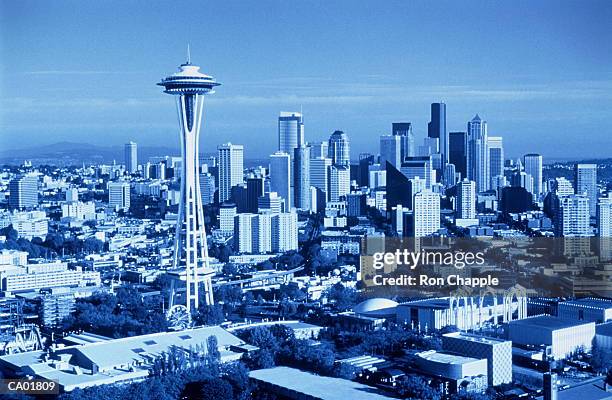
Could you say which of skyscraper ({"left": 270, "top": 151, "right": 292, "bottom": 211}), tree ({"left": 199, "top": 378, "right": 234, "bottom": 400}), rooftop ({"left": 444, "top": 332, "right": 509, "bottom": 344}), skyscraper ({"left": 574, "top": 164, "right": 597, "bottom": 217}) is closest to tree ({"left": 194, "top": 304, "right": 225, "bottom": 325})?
rooftop ({"left": 444, "top": 332, "right": 509, "bottom": 344})

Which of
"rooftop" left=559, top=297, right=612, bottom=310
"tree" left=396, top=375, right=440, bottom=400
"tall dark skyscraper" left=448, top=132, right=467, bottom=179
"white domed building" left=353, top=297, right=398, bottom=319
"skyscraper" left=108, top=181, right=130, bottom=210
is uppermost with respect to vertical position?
"tall dark skyscraper" left=448, top=132, right=467, bottom=179

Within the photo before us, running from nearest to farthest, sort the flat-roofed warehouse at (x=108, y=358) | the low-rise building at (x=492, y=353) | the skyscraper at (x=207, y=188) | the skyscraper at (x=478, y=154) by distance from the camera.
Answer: the flat-roofed warehouse at (x=108, y=358) → the low-rise building at (x=492, y=353) → the skyscraper at (x=207, y=188) → the skyscraper at (x=478, y=154)

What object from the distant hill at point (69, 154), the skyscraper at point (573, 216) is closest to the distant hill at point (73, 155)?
the distant hill at point (69, 154)

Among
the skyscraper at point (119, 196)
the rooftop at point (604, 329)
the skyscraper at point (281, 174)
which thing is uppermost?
the skyscraper at point (281, 174)

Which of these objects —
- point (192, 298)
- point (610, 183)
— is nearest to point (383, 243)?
point (192, 298)

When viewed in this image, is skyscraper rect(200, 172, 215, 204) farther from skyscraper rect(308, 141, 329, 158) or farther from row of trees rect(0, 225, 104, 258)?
row of trees rect(0, 225, 104, 258)

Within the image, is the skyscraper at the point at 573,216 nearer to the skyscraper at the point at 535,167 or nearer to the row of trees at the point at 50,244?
the skyscraper at the point at 535,167
